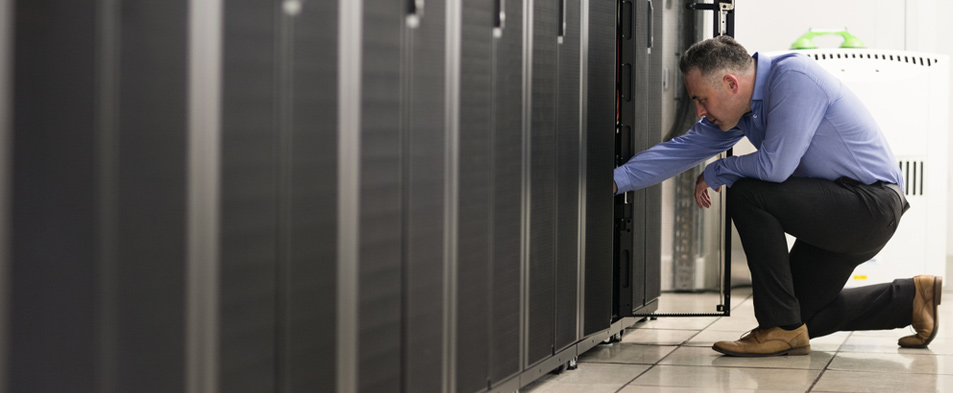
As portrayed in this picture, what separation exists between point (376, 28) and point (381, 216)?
0.28 metres

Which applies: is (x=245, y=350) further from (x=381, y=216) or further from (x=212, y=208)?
(x=381, y=216)

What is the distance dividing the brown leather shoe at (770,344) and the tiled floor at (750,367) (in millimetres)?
24

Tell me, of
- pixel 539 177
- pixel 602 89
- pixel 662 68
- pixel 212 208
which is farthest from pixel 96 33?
pixel 662 68

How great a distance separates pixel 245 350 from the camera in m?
1.12

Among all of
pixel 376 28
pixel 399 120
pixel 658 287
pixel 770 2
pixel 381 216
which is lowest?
pixel 658 287

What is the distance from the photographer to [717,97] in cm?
271

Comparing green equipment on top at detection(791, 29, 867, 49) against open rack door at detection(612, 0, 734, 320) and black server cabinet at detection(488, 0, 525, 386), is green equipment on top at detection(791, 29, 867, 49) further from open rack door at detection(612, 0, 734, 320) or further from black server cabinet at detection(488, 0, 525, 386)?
black server cabinet at detection(488, 0, 525, 386)

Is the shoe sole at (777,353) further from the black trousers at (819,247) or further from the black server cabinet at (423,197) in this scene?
the black server cabinet at (423,197)

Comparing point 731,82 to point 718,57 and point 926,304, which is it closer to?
point 718,57

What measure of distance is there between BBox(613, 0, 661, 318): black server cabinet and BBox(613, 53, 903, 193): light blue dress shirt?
9cm

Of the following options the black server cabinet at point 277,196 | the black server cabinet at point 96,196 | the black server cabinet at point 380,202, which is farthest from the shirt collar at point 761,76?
the black server cabinet at point 96,196

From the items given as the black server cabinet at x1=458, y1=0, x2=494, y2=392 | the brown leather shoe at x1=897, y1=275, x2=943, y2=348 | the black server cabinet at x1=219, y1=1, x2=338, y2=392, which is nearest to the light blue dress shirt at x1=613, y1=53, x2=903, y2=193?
the brown leather shoe at x1=897, y1=275, x2=943, y2=348

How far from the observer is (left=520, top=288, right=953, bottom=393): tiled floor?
89.7 inches

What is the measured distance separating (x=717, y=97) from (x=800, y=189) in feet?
1.12
